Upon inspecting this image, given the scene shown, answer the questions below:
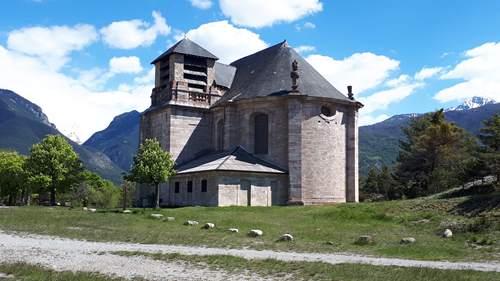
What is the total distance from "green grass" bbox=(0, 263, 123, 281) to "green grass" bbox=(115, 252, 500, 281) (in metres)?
3.55

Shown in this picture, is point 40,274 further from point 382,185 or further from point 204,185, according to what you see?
point 382,185

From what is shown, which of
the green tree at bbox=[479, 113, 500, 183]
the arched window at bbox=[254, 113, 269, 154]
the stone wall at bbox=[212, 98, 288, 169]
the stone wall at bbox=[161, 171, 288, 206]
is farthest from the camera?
the arched window at bbox=[254, 113, 269, 154]

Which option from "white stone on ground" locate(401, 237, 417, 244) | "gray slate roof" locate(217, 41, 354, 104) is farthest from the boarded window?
"white stone on ground" locate(401, 237, 417, 244)

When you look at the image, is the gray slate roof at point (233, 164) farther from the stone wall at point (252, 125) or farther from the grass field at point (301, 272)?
the grass field at point (301, 272)

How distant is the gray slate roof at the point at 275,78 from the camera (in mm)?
47156

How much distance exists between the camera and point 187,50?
52969mm

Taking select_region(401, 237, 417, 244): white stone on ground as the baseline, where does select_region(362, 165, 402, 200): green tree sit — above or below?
above

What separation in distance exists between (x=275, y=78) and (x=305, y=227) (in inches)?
879

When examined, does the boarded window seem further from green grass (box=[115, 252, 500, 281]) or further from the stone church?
green grass (box=[115, 252, 500, 281])

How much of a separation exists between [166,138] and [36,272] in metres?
37.2

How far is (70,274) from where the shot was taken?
45.1 ft

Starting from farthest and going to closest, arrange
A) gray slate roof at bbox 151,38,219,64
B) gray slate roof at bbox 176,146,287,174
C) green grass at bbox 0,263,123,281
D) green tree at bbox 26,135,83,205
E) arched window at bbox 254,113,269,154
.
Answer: green tree at bbox 26,135,83,205, gray slate roof at bbox 151,38,219,64, arched window at bbox 254,113,269,154, gray slate roof at bbox 176,146,287,174, green grass at bbox 0,263,123,281

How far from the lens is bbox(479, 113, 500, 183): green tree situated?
33594 mm

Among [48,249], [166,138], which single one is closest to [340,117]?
[166,138]
